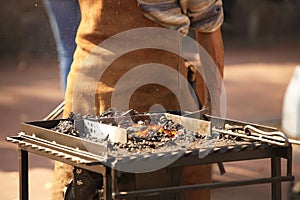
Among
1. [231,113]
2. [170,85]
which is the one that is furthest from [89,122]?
[231,113]

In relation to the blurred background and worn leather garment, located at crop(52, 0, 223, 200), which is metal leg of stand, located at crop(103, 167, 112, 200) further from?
the blurred background

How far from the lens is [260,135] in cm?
325

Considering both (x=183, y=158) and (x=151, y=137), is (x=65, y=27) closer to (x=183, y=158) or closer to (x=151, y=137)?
(x=151, y=137)

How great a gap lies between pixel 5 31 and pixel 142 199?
8.42 meters

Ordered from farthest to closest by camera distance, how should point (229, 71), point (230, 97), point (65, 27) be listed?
1. point (229, 71)
2. point (230, 97)
3. point (65, 27)

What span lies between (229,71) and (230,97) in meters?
1.70

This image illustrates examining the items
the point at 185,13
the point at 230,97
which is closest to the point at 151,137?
the point at 185,13

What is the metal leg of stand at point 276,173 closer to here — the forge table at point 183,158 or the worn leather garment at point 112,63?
the forge table at point 183,158

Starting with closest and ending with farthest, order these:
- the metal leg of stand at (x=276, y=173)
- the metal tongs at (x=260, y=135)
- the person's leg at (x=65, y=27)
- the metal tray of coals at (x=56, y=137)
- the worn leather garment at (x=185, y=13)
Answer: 1. the metal tray of coals at (x=56, y=137)
2. the metal tongs at (x=260, y=135)
3. the metal leg of stand at (x=276, y=173)
4. the worn leather garment at (x=185, y=13)
5. the person's leg at (x=65, y=27)

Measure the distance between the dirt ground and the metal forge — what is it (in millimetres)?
2141

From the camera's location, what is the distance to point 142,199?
3.35 meters

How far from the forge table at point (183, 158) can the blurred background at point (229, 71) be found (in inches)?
85.5

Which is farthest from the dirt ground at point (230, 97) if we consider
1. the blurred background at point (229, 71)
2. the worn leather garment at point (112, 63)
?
the worn leather garment at point (112, 63)

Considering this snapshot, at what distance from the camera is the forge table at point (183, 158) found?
9.63ft
